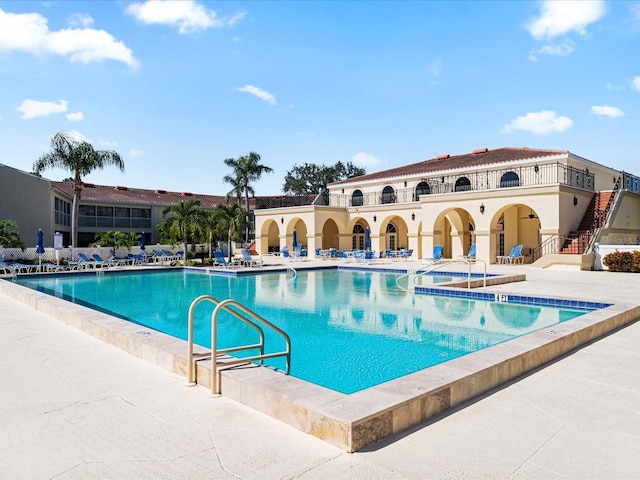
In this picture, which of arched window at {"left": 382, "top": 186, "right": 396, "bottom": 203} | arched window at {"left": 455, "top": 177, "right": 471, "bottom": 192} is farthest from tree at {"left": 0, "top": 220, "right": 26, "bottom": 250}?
arched window at {"left": 455, "top": 177, "right": 471, "bottom": 192}

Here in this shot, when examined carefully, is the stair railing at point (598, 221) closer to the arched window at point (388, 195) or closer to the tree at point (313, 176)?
the arched window at point (388, 195)

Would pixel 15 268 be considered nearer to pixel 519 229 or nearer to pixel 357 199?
pixel 357 199

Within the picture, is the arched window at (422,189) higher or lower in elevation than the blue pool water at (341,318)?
higher

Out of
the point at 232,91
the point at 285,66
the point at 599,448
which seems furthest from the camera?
the point at 232,91

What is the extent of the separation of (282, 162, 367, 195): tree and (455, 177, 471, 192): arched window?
29.6 m

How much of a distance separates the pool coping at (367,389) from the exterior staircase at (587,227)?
673 inches

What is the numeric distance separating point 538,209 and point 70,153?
1120 inches

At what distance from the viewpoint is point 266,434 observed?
3582 mm

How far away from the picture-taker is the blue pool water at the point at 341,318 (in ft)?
23.5

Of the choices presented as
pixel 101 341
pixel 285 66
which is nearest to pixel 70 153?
pixel 285 66

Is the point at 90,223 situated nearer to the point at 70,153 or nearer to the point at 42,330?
the point at 70,153

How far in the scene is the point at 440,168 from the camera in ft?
101

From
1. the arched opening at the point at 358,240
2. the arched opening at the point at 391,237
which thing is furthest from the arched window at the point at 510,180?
the arched opening at the point at 358,240

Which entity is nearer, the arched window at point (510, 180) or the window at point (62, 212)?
the arched window at point (510, 180)
